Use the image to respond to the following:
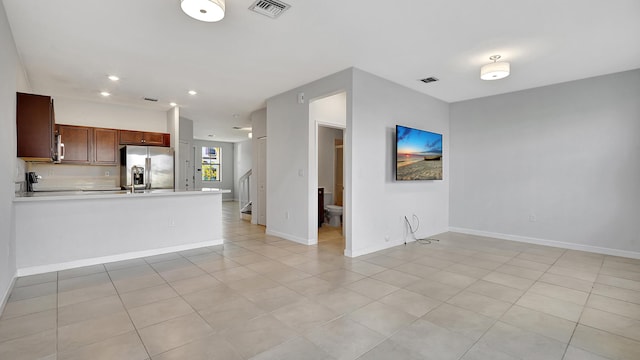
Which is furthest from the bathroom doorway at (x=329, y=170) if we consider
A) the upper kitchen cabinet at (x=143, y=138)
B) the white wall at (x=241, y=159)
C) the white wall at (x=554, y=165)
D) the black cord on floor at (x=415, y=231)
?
the white wall at (x=241, y=159)

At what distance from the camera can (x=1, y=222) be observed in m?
2.64

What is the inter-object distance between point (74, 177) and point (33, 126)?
2858 millimetres

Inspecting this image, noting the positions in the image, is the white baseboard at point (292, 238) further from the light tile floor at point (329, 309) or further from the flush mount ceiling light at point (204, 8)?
the flush mount ceiling light at point (204, 8)

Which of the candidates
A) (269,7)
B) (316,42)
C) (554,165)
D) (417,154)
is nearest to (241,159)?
(417,154)

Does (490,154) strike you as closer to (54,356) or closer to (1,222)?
(54,356)

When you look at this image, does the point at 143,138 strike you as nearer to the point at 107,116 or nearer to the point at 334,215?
the point at 107,116

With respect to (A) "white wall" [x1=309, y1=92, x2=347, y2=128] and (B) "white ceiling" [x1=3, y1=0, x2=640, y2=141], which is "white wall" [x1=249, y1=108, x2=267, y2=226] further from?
(A) "white wall" [x1=309, y1=92, x2=347, y2=128]

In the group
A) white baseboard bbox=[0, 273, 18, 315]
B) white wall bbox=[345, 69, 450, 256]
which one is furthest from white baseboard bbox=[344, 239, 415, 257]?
white baseboard bbox=[0, 273, 18, 315]

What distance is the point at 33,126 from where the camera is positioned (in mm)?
3686

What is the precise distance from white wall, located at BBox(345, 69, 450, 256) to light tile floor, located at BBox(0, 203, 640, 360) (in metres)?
0.61

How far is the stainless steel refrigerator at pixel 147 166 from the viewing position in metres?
6.06

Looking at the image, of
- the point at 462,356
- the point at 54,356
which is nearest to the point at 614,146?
the point at 462,356

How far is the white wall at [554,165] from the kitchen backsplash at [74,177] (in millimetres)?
7394

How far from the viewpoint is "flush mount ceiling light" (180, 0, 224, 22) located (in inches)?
90.7
